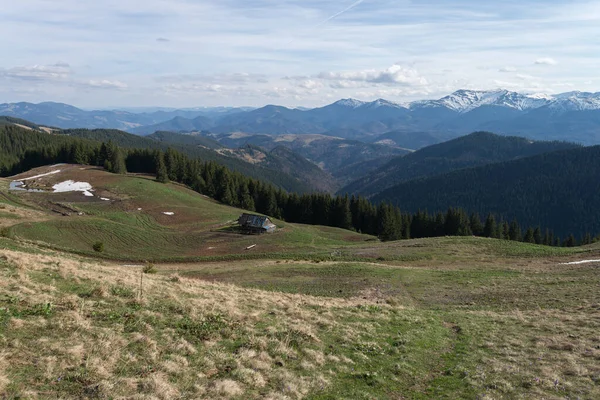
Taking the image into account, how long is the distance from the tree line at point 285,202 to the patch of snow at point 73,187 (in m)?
23.8

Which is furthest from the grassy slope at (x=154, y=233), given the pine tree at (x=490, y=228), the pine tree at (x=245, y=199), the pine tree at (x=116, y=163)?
the pine tree at (x=490, y=228)

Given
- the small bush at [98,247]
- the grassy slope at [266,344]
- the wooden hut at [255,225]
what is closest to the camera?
the grassy slope at [266,344]

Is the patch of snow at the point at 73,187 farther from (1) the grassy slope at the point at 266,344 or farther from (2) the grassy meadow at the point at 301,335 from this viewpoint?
(1) the grassy slope at the point at 266,344

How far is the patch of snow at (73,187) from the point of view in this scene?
78.9 metres

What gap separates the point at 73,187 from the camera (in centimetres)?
8156

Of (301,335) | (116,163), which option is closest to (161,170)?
(116,163)

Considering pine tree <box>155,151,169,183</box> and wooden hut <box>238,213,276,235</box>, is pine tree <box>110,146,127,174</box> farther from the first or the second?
wooden hut <box>238,213,276,235</box>

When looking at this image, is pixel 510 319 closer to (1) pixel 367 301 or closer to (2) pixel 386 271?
(1) pixel 367 301

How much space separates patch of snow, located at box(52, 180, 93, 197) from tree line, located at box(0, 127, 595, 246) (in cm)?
2382

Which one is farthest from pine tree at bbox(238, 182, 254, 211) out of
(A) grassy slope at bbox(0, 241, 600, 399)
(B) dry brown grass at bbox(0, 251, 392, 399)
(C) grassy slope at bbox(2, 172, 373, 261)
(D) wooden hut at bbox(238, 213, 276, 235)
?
(B) dry brown grass at bbox(0, 251, 392, 399)

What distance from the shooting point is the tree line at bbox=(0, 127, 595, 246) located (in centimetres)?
10088

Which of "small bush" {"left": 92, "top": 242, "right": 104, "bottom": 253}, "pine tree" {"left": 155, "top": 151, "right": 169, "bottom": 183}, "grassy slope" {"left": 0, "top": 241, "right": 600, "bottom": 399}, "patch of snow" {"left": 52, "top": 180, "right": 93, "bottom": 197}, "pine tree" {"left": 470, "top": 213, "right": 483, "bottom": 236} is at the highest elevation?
"pine tree" {"left": 155, "top": 151, "right": 169, "bottom": 183}

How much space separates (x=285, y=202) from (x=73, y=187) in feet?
177

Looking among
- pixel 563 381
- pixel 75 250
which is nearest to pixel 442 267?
pixel 563 381
